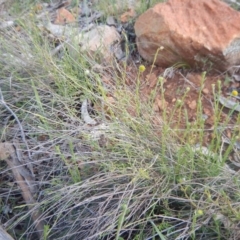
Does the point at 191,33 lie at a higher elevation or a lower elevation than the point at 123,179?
higher

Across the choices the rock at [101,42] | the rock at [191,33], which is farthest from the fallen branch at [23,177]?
the rock at [191,33]

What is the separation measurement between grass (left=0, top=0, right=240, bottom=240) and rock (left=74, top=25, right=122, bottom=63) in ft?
1.50

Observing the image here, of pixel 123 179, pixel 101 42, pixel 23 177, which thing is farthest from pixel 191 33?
pixel 23 177

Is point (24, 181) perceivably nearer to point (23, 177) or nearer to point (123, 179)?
point (23, 177)

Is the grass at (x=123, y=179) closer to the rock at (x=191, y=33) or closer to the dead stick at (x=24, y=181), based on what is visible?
the dead stick at (x=24, y=181)

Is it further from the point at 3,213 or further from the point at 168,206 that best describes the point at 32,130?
the point at 168,206

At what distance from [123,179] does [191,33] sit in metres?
1.12

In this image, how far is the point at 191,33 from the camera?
9.05ft

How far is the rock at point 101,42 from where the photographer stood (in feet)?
9.42

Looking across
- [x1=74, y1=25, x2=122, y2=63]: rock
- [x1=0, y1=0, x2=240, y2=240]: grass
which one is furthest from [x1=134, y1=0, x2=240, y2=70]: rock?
[x1=0, y1=0, x2=240, y2=240]: grass

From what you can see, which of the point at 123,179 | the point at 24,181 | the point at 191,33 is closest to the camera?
the point at 123,179

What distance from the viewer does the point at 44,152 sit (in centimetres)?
220

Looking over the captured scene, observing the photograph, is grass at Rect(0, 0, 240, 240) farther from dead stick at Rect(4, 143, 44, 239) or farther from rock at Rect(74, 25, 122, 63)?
rock at Rect(74, 25, 122, 63)

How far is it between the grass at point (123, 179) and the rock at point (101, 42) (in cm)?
46
